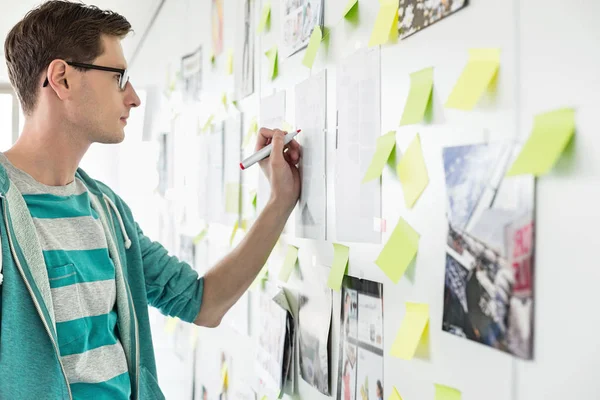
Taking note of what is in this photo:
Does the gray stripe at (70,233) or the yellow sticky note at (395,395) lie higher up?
the gray stripe at (70,233)

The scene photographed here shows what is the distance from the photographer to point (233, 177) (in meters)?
1.32

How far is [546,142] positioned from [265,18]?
30.7 inches

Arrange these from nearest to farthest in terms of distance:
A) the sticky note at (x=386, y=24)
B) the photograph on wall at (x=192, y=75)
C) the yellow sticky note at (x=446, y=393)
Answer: the yellow sticky note at (x=446, y=393) < the sticky note at (x=386, y=24) < the photograph on wall at (x=192, y=75)

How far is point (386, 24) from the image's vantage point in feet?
2.31

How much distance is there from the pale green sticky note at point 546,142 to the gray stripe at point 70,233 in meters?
0.74

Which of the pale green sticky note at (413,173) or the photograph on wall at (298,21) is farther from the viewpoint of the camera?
the photograph on wall at (298,21)

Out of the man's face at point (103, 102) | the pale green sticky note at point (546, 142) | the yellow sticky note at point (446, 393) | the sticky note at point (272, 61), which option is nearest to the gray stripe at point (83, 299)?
the man's face at point (103, 102)

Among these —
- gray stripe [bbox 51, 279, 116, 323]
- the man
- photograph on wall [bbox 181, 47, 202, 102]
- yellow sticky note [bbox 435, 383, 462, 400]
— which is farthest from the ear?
yellow sticky note [bbox 435, 383, 462, 400]

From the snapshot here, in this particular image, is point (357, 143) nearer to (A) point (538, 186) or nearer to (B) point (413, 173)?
(B) point (413, 173)

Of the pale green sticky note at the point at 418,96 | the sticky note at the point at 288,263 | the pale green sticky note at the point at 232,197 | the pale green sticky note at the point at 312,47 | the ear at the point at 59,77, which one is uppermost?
the pale green sticky note at the point at 312,47

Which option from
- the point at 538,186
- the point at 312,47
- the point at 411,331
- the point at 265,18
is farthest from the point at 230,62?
the point at 538,186

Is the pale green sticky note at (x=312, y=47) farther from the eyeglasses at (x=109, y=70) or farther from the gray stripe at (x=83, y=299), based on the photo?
the gray stripe at (x=83, y=299)

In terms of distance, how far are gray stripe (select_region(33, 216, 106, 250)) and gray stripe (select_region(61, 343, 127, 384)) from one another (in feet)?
0.58

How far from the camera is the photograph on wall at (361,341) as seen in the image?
0.74m
